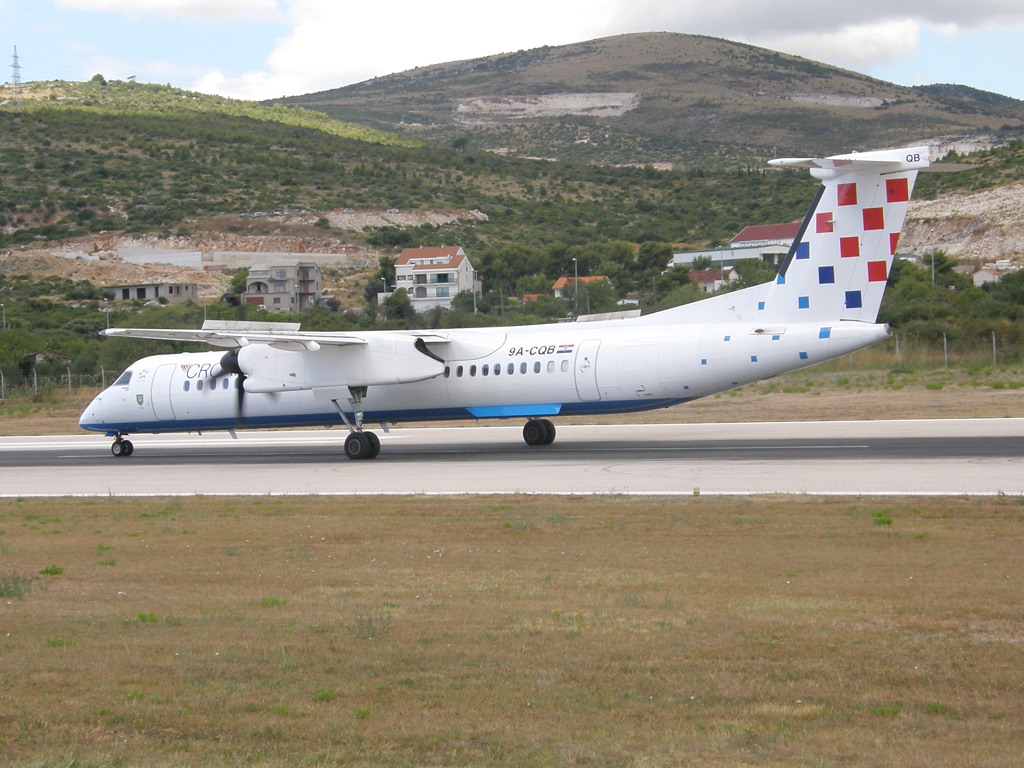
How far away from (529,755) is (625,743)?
0.58 m

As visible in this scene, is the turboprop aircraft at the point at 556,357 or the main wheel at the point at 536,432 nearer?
the turboprop aircraft at the point at 556,357

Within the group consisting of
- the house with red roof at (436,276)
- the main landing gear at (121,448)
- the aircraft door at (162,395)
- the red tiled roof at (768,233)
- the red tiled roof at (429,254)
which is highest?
the red tiled roof at (768,233)

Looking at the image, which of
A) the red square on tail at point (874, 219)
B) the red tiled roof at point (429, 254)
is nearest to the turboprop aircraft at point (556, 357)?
the red square on tail at point (874, 219)

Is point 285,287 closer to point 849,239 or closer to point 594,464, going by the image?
point 594,464

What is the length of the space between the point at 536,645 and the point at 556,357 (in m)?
16.9

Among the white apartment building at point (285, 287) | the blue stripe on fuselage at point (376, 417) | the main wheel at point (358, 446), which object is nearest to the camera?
the blue stripe on fuselage at point (376, 417)

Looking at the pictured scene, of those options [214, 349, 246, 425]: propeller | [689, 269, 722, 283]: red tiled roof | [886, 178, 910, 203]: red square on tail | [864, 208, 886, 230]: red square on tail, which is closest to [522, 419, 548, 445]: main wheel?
[214, 349, 246, 425]: propeller

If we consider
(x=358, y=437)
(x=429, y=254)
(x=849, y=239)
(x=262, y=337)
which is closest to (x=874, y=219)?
(x=849, y=239)

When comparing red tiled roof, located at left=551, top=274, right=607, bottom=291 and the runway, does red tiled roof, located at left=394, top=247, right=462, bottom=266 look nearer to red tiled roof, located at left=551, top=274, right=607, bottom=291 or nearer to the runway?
red tiled roof, located at left=551, top=274, right=607, bottom=291

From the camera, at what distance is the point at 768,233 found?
287 feet

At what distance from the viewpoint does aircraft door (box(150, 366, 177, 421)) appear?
30.0 metres

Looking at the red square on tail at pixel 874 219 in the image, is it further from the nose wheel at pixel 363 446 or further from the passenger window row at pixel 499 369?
the nose wheel at pixel 363 446

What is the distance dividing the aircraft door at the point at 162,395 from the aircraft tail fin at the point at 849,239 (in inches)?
704

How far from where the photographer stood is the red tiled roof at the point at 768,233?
86062mm
